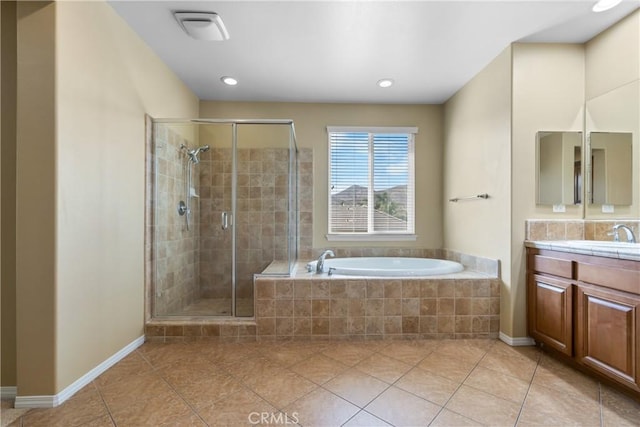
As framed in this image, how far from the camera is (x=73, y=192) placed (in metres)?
1.64

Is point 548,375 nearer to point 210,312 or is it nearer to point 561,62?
point 561,62

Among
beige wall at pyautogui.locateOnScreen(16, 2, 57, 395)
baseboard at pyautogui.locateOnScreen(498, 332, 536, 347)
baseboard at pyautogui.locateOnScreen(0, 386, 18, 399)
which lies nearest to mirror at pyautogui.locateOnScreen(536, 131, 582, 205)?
baseboard at pyautogui.locateOnScreen(498, 332, 536, 347)

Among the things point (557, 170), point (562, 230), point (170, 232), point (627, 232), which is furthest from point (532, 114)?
point (170, 232)

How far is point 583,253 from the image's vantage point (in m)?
1.81

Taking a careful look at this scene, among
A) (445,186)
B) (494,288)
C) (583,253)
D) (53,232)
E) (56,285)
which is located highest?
(445,186)

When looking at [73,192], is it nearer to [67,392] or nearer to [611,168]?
[67,392]

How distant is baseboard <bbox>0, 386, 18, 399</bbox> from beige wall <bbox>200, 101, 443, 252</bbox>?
8.48 ft

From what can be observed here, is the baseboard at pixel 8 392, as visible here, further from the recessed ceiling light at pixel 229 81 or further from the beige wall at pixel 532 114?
the beige wall at pixel 532 114

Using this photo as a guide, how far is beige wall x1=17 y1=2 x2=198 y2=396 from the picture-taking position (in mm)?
1521

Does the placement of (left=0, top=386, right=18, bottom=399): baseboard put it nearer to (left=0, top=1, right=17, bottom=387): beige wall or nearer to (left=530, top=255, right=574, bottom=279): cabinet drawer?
(left=0, top=1, right=17, bottom=387): beige wall

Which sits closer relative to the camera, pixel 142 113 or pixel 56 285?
pixel 56 285

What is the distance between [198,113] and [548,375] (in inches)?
156

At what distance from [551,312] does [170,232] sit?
3.16m

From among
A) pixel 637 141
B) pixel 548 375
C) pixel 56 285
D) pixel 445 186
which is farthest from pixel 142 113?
pixel 637 141
